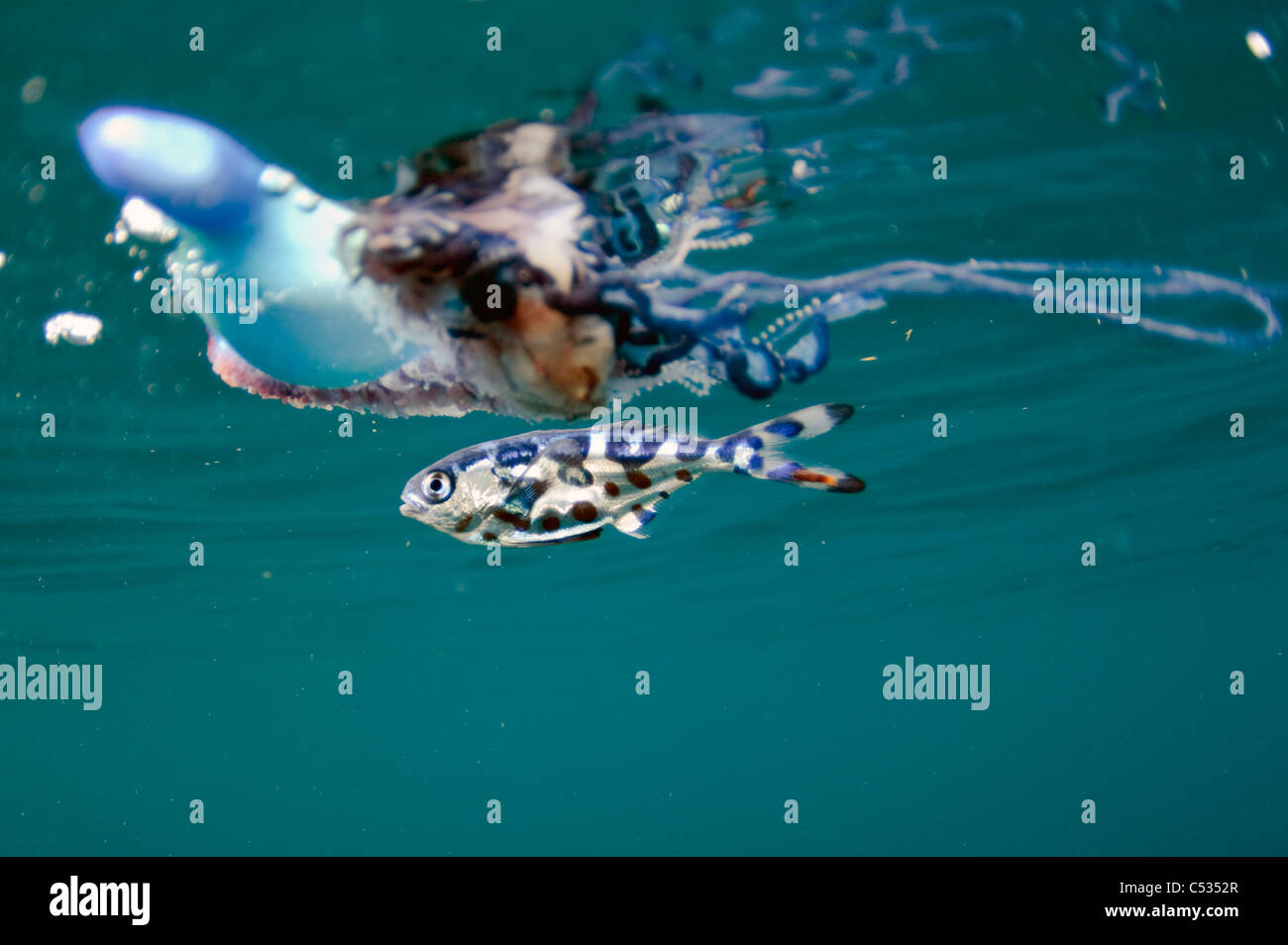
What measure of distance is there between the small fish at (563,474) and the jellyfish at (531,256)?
513 millimetres

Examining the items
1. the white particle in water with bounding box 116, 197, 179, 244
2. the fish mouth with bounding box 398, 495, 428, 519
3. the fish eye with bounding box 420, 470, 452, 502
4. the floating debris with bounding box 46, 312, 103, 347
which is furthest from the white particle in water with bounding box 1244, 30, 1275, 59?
the floating debris with bounding box 46, 312, 103, 347

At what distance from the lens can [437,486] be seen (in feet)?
13.7

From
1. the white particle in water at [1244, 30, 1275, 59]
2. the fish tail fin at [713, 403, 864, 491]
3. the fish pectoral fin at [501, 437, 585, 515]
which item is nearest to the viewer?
the fish tail fin at [713, 403, 864, 491]

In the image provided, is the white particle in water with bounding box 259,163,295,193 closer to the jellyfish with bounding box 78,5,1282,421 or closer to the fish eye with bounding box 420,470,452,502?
the jellyfish with bounding box 78,5,1282,421

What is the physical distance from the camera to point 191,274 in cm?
444

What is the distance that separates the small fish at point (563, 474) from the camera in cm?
420

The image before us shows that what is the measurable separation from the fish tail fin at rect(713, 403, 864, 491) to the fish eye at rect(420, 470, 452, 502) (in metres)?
1.32

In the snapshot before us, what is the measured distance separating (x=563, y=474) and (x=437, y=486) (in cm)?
61

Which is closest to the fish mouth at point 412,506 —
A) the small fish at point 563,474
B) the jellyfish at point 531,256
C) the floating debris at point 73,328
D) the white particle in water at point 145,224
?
the small fish at point 563,474

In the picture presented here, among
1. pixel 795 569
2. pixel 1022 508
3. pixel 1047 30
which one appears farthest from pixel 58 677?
pixel 1047 30

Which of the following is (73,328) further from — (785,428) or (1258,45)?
(1258,45)

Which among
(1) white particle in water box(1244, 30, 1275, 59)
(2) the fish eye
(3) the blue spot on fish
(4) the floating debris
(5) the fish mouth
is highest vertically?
(1) white particle in water box(1244, 30, 1275, 59)

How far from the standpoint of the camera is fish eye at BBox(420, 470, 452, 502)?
4168 mm

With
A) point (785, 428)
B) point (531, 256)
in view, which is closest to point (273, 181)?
point (531, 256)
